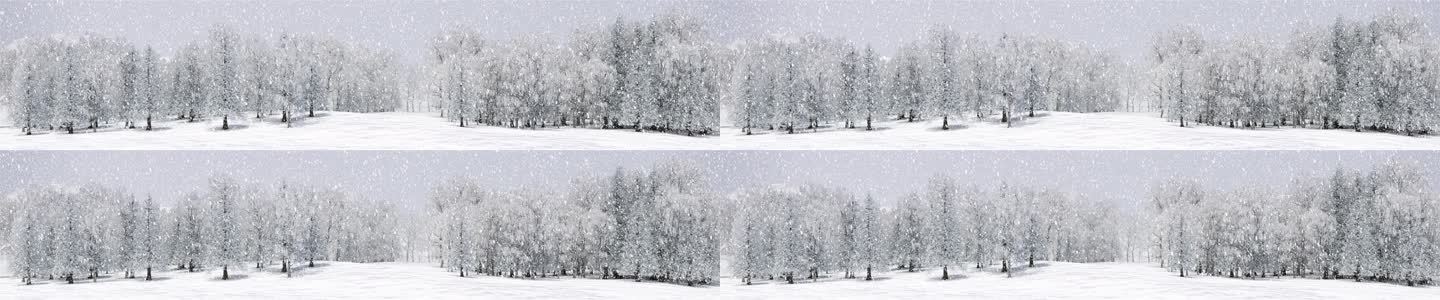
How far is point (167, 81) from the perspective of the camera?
677 inches

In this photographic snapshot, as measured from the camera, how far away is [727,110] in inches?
638

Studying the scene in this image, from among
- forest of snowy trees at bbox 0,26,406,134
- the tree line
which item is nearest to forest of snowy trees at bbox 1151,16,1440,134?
the tree line

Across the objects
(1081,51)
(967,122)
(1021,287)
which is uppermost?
(1081,51)

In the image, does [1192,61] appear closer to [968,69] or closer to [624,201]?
[968,69]

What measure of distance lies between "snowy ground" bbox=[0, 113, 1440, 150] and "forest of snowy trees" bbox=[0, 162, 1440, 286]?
1.92 feet

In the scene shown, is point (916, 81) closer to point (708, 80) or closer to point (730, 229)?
point (708, 80)

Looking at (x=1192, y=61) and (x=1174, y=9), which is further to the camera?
(x=1192, y=61)

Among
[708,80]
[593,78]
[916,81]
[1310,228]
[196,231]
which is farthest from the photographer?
[196,231]

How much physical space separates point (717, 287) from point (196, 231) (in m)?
9.28

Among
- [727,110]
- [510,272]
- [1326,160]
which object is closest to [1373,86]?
[1326,160]

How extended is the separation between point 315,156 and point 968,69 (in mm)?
9874

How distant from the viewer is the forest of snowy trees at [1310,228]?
58.6 ft

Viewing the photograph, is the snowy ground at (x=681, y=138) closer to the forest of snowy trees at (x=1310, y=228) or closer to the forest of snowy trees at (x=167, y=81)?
the forest of snowy trees at (x=167, y=81)

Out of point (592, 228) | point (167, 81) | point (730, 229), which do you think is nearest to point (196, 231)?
point (167, 81)
